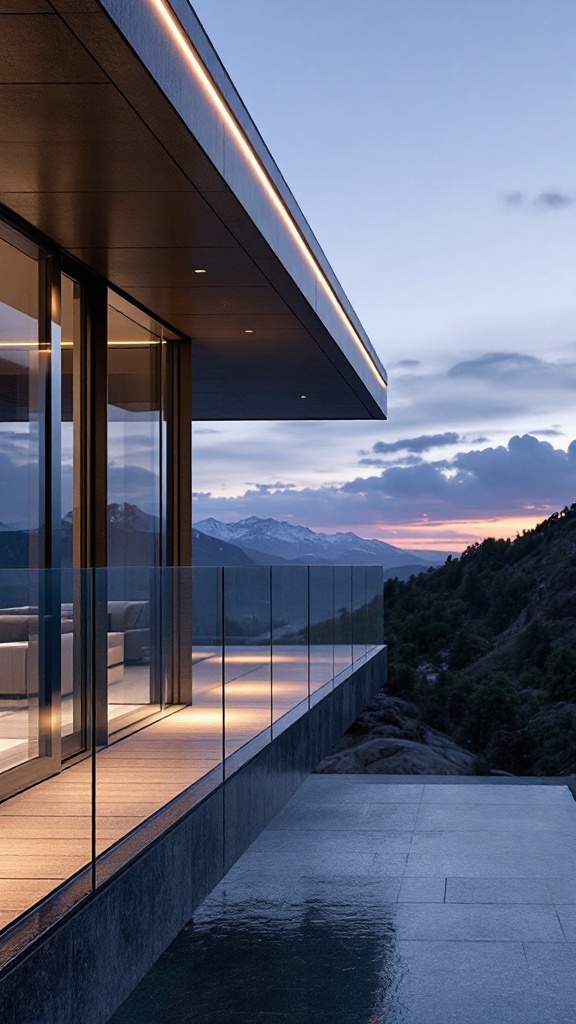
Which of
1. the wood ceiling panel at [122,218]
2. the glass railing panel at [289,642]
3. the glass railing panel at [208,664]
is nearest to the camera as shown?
the wood ceiling panel at [122,218]

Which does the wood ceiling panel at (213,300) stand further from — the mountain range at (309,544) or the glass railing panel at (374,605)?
the mountain range at (309,544)

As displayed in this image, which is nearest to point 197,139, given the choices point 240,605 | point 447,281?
point 240,605

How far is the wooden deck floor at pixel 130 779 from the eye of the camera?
4219mm

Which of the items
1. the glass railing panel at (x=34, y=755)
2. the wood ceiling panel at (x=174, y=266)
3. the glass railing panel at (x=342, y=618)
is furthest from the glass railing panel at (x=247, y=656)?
the glass railing panel at (x=342, y=618)

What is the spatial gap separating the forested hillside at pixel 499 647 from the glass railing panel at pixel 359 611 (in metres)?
18.9

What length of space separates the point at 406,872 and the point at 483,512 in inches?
1341

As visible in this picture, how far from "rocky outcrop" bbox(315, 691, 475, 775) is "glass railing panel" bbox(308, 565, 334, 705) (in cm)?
1419

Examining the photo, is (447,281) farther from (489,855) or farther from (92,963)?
(92,963)

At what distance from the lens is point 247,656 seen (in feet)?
27.4

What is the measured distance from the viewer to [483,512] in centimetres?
5059

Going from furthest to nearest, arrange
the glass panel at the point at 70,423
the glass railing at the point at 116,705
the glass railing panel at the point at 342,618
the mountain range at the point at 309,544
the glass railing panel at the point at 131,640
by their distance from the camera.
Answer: the mountain range at the point at 309,544 → the glass railing panel at the point at 342,618 → the glass panel at the point at 70,423 → the glass railing panel at the point at 131,640 → the glass railing at the point at 116,705

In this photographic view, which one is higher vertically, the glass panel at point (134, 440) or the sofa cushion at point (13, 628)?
the glass panel at point (134, 440)

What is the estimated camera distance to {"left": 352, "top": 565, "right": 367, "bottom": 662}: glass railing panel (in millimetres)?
14789

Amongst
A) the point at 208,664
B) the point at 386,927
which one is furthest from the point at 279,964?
the point at 208,664
